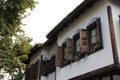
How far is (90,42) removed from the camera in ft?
34.0

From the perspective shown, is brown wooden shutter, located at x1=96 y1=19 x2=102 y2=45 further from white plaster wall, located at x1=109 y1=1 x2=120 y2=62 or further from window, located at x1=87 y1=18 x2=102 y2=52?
white plaster wall, located at x1=109 y1=1 x2=120 y2=62

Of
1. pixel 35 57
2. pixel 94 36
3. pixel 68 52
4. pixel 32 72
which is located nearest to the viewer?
pixel 94 36

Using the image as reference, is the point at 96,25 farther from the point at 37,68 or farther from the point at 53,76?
the point at 37,68

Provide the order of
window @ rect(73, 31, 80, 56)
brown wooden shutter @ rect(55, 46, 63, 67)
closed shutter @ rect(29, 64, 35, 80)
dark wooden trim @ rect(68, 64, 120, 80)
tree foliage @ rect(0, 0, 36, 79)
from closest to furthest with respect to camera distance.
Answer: dark wooden trim @ rect(68, 64, 120, 80), tree foliage @ rect(0, 0, 36, 79), window @ rect(73, 31, 80, 56), brown wooden shutter @ rect(55, 46, 63, 67), closed shutter @ rect(29, 64, 35, 80)

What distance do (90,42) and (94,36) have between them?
15.3 inches

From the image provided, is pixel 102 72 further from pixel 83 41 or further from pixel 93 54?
pixel 83 41

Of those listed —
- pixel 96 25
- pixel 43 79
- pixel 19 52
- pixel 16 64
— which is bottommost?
pixel 43 79

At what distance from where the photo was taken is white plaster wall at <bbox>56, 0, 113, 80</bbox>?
9.01 m

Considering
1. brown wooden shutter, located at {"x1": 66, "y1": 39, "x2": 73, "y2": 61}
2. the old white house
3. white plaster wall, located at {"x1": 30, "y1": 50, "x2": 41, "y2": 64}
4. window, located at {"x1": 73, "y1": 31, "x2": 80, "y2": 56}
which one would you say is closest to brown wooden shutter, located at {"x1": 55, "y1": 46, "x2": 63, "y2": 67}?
the old white house

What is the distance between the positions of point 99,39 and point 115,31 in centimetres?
80

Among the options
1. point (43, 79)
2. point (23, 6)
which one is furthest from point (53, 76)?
point (23, 6)

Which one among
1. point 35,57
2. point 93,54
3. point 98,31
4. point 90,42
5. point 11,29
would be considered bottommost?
point 93,54

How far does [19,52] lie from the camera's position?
1231cm

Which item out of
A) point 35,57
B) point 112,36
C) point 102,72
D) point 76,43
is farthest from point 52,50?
point 112,36
